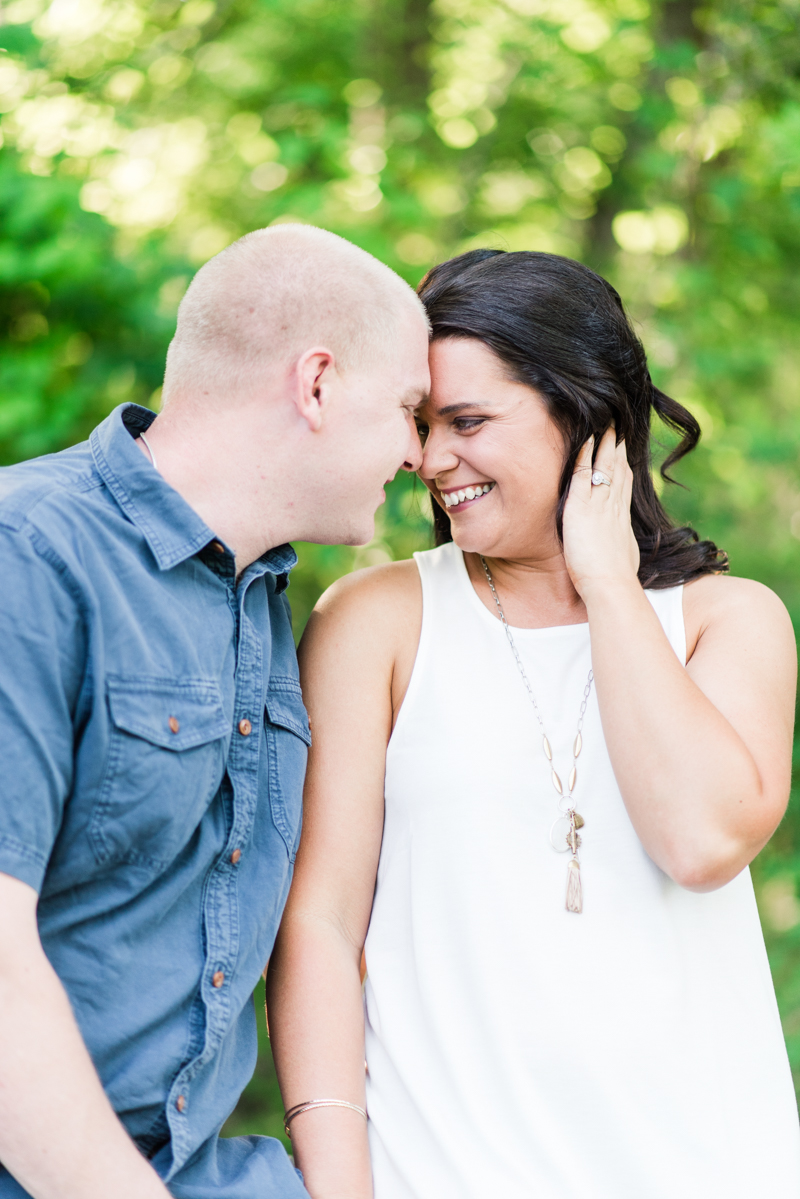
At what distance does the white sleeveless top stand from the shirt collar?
22.7 inches

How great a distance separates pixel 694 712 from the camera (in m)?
1.61

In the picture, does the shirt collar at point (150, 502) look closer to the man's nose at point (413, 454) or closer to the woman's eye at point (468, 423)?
the man's nose at point (413, 454)

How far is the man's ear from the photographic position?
1479 mm

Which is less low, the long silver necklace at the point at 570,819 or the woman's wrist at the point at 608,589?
the woman's wrist at the point at 608,589

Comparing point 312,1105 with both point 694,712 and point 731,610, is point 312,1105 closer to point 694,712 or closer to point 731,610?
point 694,712

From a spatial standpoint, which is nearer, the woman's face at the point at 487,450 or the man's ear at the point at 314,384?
the man's ear at the point at 314,384

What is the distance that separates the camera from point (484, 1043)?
162 cm

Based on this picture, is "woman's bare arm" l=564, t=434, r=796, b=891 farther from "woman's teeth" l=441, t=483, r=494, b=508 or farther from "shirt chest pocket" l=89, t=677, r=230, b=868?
"shirt chest pocket" l=89, t=677, r=230, b=868

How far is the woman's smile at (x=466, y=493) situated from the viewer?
1921 millimetres

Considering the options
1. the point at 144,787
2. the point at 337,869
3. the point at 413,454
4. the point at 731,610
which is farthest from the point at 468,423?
the point at 144,787

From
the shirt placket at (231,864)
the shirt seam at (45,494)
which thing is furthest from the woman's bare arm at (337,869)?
the shirt seam at (45,494)

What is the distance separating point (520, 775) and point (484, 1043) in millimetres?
425

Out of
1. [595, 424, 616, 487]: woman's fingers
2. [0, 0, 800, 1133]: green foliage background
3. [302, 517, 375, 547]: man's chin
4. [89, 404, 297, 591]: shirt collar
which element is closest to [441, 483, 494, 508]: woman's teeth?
[595, 424, 616, 487]: woman's fingers

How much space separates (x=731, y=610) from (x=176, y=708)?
103 centimetres
